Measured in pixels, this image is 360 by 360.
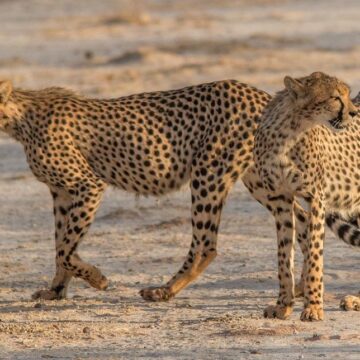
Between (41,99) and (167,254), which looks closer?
(41,99)

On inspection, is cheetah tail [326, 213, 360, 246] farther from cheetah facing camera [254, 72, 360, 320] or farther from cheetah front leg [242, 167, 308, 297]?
cheetah facing camera [254, 72, 360, 320]

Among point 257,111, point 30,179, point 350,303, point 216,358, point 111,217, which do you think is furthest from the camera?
point 30,179

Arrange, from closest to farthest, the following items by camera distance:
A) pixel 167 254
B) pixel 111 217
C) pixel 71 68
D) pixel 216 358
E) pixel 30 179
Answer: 1. pixel 216 358
2. pixel 167 254
3. pixel 111 217
4. pixel 30 179
5. pixel 71 68

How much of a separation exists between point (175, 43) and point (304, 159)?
15285mm

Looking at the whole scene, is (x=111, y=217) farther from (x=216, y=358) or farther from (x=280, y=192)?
(x=216, y=358)

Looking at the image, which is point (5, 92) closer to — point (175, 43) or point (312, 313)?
point (312, 313)

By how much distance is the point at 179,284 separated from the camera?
8.14 meters

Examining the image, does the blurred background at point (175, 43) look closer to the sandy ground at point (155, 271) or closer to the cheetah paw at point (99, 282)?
the sandy ground at point (155, 271)

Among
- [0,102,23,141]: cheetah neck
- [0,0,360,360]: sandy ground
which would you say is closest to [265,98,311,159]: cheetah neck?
[0,0,360,360]: sandy ground

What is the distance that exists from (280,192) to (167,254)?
193cm

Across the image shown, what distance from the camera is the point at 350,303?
7.68m

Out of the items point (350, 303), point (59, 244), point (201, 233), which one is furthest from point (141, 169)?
point (350, 303)

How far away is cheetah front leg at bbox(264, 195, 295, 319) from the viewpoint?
7512 millimetres

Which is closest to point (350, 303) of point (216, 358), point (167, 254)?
point (216, 358)
